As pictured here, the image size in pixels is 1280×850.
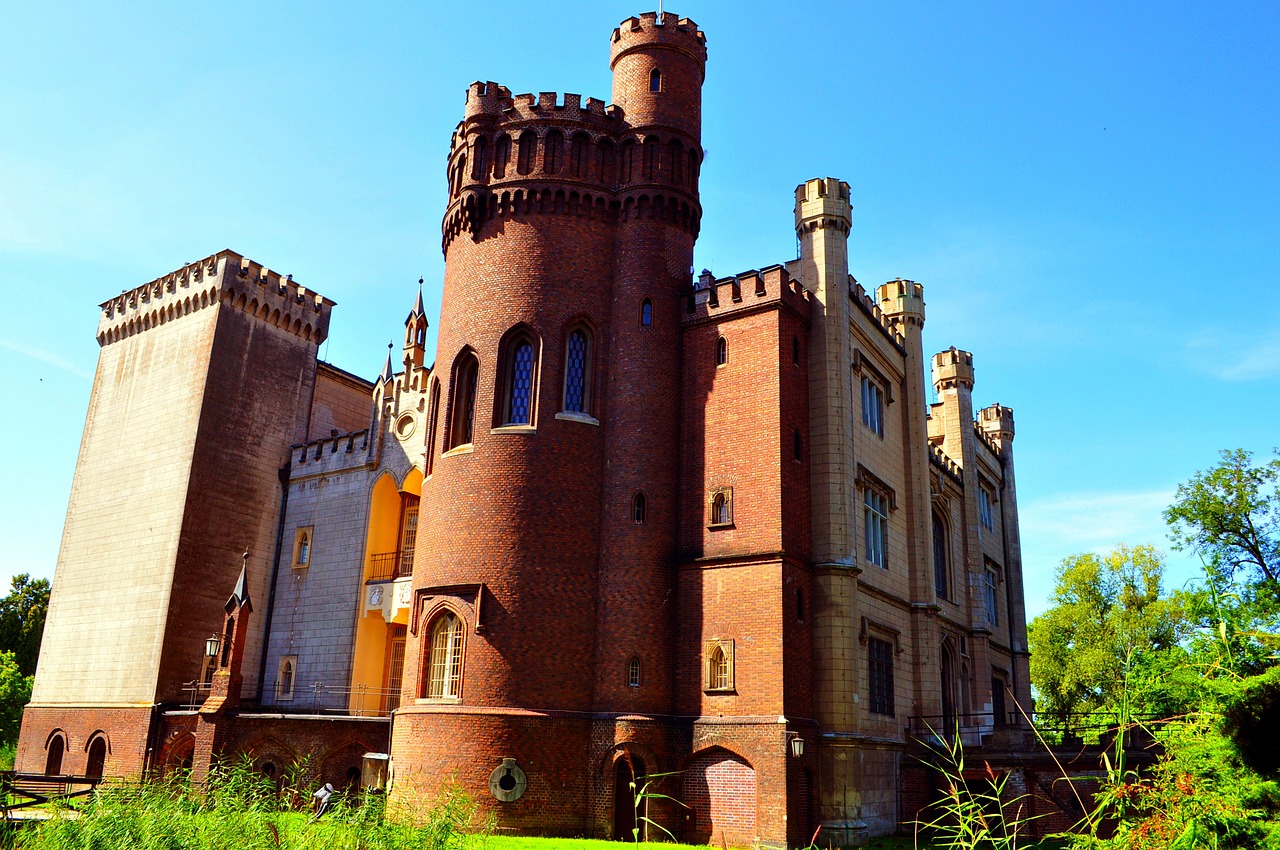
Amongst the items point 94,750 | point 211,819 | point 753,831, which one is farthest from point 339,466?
point 211,819

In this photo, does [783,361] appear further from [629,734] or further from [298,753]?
[298,753]

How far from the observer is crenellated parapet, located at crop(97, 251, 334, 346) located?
38906mm

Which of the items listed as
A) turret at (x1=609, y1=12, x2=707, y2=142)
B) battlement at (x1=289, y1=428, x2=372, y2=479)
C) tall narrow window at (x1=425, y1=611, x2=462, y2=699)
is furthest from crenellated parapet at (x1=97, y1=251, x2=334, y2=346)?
tall narrow window at (x1=425, y1=611, x2=462, y2=699)

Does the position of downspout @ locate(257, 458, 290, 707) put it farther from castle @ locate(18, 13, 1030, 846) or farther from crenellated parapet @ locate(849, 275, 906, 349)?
crenellated parapet @ locate(849, 275, 906, 349)

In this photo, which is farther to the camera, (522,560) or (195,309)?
(195,309)

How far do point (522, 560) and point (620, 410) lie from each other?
503 centimetres

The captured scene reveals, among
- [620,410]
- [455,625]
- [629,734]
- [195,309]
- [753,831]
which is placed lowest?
[753,831]

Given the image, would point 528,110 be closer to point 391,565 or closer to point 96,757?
point 391,565

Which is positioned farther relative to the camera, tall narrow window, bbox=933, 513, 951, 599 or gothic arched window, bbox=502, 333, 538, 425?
tall narrow window, bbox=933, 513, 951, 599

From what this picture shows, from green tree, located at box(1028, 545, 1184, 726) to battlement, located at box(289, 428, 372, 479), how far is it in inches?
1485

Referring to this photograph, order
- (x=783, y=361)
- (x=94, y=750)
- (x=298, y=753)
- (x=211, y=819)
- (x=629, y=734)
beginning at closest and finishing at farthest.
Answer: (x=211, y=819) < (x=629, y=734) < (x=783, y=361) < (x=298, y=753) < (x=94, y=750)

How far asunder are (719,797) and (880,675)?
21.5 ft

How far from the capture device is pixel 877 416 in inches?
1244

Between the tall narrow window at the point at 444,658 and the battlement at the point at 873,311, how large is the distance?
14952 millimetres
